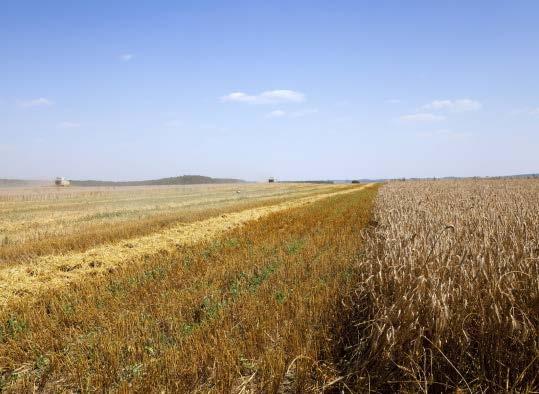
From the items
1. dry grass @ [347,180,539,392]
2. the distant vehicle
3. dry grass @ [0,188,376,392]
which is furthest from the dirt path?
the distant vehicle

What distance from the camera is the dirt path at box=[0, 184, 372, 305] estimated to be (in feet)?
24.9

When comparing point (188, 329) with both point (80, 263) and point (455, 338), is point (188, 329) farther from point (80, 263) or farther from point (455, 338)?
point (80, 263)

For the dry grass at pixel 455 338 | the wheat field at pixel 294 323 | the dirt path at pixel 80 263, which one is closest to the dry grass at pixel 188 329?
the wheat field at pixel 294 323

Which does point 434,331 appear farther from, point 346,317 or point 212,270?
point 212,270

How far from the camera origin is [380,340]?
358cm

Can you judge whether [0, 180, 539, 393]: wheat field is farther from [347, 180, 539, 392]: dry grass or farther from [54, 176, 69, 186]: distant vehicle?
[54, 176, 69, 186]: distant vehicle

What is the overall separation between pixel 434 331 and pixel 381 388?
0.78 metres

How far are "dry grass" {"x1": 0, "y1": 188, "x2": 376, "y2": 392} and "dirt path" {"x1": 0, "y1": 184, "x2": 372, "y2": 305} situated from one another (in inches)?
29.1

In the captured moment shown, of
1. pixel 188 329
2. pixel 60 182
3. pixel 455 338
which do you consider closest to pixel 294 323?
pixel 188 329

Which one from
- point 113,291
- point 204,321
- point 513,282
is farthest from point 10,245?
point 513,282

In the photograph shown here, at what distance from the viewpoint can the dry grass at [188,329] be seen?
12.4ft

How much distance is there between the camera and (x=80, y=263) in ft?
30.6

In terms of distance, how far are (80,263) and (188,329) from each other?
579cm

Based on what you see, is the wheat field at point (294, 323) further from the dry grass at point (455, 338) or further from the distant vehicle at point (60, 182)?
the distant vehicle at point (60, 182)
